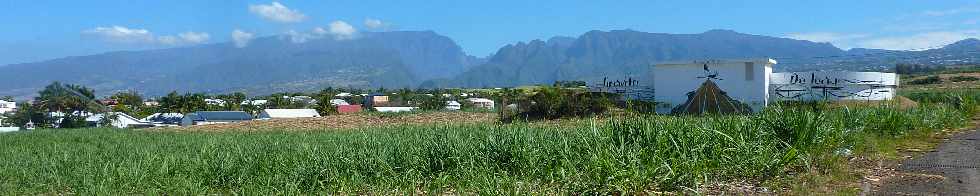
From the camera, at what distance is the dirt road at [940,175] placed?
23.3ft

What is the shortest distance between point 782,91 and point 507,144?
28057mm

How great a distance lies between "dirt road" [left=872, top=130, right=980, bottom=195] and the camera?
7090 millimetres

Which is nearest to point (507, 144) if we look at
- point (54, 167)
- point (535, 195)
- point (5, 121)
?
point (535, 195)

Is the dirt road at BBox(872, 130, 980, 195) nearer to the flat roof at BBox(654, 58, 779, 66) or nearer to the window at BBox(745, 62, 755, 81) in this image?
the window at BBox(745, 62, 755, 81)

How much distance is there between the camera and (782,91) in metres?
34.2

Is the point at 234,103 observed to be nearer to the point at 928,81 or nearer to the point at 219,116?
the point at 219,116

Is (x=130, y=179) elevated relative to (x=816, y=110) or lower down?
lower down

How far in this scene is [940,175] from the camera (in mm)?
7949

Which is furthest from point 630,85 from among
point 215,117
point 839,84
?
point 215,117

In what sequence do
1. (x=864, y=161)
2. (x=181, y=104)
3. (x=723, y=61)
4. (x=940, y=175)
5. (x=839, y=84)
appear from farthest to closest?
(x=181, y=104) < (x=839, y=84) < (x=723, y=61) < (x=864, y=161) < (x=940, y=175)

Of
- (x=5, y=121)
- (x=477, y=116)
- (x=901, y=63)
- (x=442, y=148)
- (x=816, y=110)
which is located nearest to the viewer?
(x=442, y=148)

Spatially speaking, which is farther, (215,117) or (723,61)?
(215,117)

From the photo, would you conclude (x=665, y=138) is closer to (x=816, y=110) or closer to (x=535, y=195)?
(x=535, y=195)

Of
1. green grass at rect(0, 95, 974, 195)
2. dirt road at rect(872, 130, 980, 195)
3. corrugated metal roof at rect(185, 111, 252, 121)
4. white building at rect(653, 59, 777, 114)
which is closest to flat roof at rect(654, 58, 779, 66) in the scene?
white building at rect(653, 59, 777, 114)
